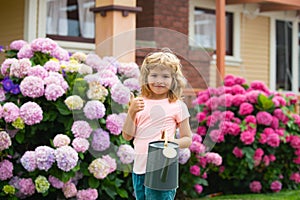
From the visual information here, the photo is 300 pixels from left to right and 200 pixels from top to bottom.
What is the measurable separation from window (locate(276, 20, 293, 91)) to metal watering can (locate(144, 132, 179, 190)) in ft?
35.5

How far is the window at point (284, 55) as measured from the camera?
14.1 m

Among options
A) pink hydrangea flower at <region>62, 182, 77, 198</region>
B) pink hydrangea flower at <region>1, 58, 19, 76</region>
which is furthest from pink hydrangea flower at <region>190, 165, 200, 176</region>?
pink hydrangea flower at <region>1, 58, 19, 76</region>

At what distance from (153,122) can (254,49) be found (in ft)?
33.1

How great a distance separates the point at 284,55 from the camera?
14.2 m

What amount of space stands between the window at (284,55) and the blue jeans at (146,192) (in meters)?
10.6

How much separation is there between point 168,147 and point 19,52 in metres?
3.13

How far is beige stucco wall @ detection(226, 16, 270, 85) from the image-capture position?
519 inches

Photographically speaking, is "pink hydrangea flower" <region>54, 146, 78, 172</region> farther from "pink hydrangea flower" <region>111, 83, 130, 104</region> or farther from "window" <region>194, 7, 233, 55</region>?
"window" <region>194, 7, 233, 55</region>

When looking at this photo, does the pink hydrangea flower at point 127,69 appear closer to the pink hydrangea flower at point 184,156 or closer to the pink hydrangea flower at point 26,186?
the pink hydrangea flower at point 184,156

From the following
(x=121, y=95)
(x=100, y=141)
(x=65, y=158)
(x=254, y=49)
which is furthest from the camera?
(x=254, y=49)

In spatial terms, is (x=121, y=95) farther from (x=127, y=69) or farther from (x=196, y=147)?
(x=196, y=147)

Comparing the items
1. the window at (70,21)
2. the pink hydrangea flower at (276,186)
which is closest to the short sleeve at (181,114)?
the pink hydrangea flower at (276,186)

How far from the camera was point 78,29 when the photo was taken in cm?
1016

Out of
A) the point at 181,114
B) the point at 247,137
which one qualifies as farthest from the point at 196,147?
the point at 181,114
